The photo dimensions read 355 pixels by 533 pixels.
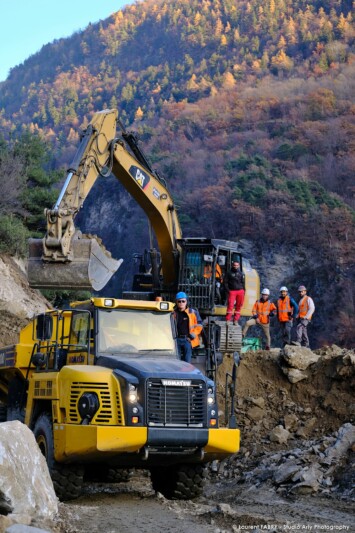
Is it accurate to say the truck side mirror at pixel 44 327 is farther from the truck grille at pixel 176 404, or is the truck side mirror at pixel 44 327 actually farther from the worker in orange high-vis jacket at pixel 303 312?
the worker in orange high-vis jacket at pixel 303 312

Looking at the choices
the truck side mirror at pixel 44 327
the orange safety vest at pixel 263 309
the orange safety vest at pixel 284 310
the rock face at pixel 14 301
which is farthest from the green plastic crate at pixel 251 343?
the truck side mirror at pixel 44 327

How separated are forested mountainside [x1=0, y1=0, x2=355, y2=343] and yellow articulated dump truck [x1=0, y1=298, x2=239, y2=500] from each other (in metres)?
19.7

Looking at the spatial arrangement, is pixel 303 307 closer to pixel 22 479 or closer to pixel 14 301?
pixel 14 301

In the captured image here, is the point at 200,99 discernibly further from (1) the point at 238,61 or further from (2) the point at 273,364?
(2) the point at 273,364

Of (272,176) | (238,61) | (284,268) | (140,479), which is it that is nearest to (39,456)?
(140,479)

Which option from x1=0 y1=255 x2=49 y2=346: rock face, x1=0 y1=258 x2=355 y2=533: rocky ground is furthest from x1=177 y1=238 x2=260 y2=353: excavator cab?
x1=0 y1=255 x2=49 y2=346: rock face

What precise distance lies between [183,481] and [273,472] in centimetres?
245

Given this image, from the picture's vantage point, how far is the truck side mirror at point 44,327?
11102 millimetres

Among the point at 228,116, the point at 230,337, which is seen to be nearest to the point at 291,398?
the point at 230,337

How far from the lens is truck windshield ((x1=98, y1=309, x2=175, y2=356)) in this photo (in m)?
11.3

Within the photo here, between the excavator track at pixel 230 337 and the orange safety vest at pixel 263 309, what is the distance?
1861 millimetres

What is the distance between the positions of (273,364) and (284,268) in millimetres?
32502

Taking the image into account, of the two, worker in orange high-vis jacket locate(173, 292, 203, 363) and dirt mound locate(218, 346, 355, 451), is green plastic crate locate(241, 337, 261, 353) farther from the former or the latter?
worker in orange high-vis jacket locate(173, 292, 203, 363)

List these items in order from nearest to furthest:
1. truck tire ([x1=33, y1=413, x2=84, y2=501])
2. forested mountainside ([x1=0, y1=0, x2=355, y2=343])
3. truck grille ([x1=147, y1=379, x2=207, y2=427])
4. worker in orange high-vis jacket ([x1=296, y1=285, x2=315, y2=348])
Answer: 1. truck grille ([x1=147, y1=379, x2=207, y2=427])
2. truck tire ([x1=33, y1=413, x2=84, y2=501])
3. worker in orange high-vis jacket ([x1=296, y1=285, x2=315, y2=348])
4. forested mountainside ([x1=0, y1=0, x2=355, y2=343])
